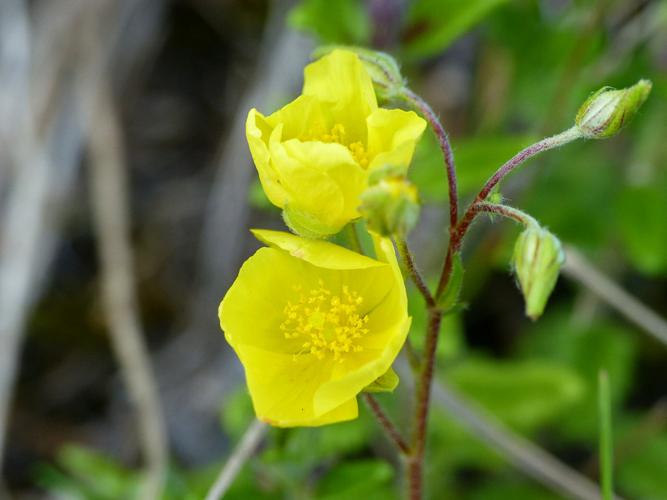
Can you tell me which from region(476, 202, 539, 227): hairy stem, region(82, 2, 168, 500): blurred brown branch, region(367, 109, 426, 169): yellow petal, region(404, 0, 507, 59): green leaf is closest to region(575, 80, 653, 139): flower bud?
region(476, 202, 539, 227): hairy stem

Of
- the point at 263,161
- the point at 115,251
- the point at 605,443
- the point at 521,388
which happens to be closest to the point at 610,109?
the point at 263,161

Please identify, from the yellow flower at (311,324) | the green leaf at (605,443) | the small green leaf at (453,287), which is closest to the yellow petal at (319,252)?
the yellow flower at (311,324)

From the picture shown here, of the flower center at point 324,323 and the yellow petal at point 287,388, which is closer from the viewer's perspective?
the yellow petal at point 287,388

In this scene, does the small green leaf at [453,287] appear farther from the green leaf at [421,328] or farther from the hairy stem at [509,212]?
the green leaf at [421,328]

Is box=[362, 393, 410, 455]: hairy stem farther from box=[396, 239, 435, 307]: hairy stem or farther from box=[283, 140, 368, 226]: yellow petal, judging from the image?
box=[283, 140, 368, 226]: yellow petal

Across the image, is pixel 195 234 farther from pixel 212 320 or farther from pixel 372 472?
pixel 372 472
